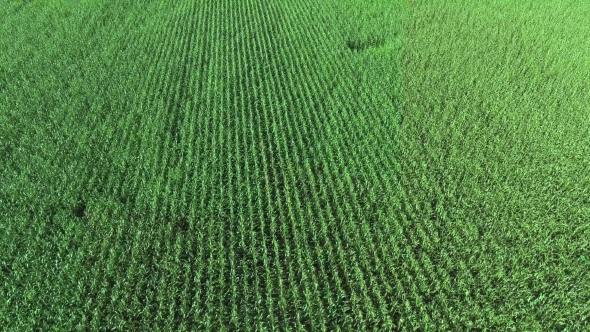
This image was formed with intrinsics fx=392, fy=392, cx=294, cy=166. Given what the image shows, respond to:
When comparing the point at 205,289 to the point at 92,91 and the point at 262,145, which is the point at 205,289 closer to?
the point at 262,145

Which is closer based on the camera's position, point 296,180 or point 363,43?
point 296,180

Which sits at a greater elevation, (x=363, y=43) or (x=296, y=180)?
(x=363, y=43)

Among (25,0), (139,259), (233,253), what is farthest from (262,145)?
(25,0)

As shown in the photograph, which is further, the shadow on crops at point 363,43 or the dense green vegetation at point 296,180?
the shadow on crops at point 363,43

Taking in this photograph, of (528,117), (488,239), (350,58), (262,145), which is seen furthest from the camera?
(350,58)

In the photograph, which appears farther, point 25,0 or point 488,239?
point 25,0

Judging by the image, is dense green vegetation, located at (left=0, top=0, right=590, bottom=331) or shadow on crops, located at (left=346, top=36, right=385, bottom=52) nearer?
dense green vegetation, located at (left=0, top=0, right=590, bottom=331)

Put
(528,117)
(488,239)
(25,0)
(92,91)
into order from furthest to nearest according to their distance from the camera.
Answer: (25,0)
(92,91)
(528,117)
(488,239)

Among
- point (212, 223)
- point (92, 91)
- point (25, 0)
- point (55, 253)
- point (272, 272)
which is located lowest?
point (272, 272)
